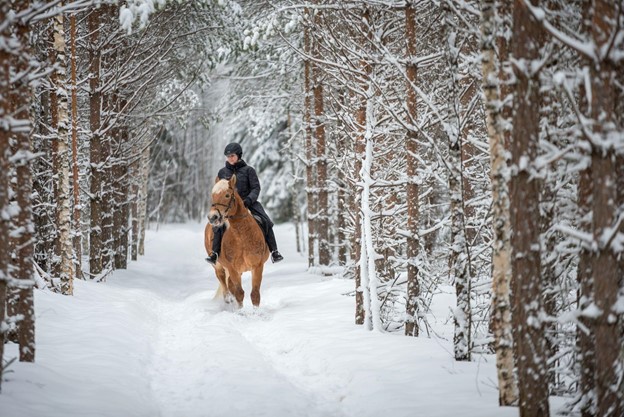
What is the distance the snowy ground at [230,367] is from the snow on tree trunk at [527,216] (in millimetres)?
576

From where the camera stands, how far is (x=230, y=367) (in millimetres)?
6461

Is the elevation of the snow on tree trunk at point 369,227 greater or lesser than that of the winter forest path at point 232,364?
greater

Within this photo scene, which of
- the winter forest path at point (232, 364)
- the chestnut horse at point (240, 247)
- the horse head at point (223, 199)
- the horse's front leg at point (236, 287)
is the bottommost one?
the winter forest path at point (232, 364)

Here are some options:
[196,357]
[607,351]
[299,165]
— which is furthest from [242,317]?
[299,165]

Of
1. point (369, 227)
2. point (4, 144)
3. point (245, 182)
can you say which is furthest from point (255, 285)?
point (4, 144)

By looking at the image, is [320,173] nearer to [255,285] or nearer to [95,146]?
[255,285]

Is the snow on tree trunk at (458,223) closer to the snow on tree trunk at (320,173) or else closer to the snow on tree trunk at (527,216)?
the snow on tree trunk at (527,216)

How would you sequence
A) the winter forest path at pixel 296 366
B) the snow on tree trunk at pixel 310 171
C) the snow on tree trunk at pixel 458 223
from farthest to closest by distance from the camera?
the snow on tree trunk at pixel 310 171, the snow on tree trunk at pixel 458 223, the winter forest path at pixel 296 366

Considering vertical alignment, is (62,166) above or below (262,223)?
above

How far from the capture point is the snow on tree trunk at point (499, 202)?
166 inches

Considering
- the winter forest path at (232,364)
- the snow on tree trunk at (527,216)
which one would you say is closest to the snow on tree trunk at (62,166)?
the winter forest path at (232,364)

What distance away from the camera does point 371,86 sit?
7781 millimetres

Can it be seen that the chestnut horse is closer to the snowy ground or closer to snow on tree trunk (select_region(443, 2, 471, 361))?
the snowy ground

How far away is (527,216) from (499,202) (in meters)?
0.56
